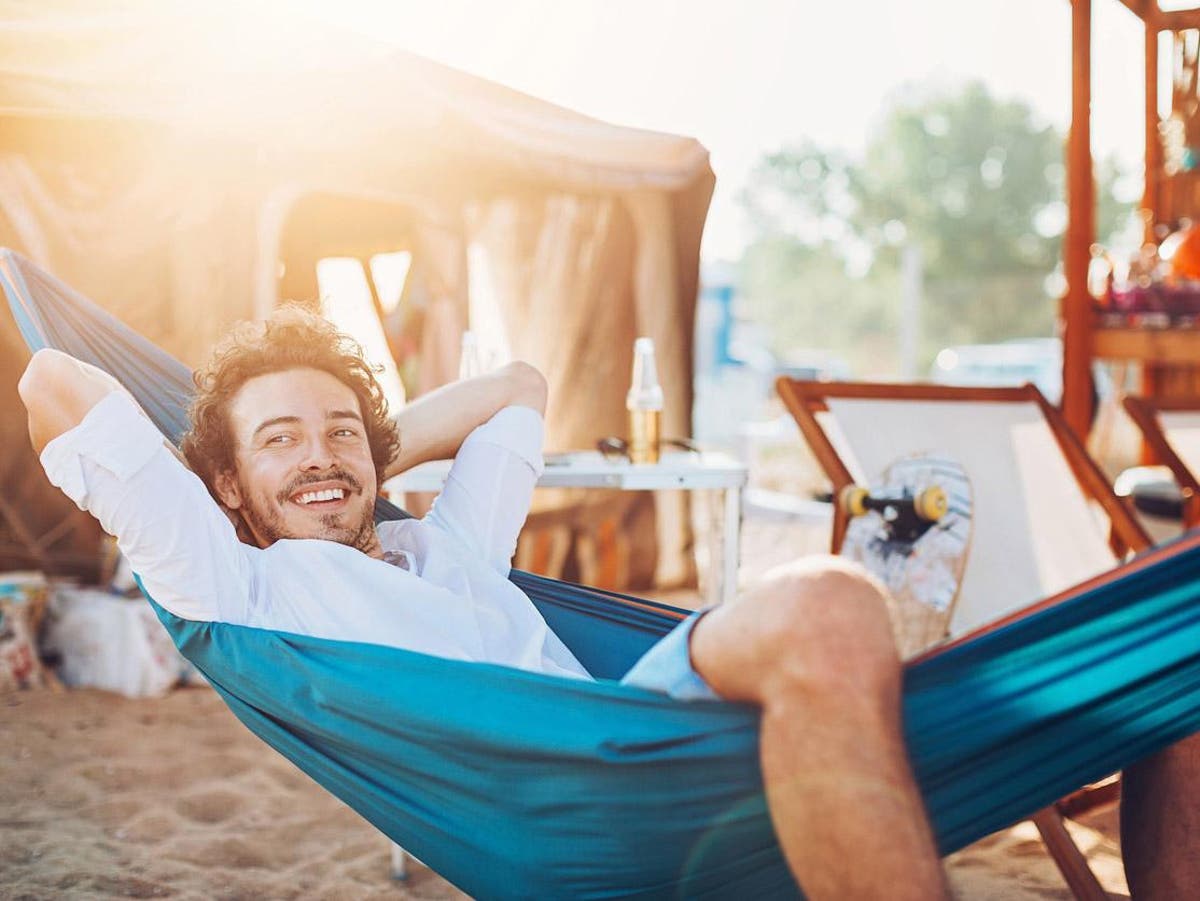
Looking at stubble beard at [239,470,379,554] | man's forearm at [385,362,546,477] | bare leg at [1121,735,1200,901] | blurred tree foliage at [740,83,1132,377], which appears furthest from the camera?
blurred tree foliage at [740,83,1132,377]

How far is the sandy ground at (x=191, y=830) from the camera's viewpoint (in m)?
2.04

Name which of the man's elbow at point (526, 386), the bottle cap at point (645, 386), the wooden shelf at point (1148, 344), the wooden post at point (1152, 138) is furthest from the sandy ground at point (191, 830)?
the wooden post at point (1152, 138)

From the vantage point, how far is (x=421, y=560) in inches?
69.9

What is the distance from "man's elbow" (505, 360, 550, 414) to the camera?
204cm

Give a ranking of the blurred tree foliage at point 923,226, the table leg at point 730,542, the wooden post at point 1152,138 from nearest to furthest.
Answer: the table leg at point 730,542, the wooden post at point 1152,138, the blurred tree foliage at point 923,226

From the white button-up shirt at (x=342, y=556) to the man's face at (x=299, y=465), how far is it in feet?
0.18

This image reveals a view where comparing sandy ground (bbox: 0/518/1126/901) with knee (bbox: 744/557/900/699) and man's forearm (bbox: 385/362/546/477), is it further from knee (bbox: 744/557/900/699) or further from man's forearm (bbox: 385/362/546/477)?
knee (bbox: 744/557/900/699)

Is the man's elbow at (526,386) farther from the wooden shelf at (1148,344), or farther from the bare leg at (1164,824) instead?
the wooden shelf at (1148,344)

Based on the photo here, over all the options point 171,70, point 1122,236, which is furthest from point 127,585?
point 1122,236

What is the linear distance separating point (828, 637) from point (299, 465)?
2.98 feet

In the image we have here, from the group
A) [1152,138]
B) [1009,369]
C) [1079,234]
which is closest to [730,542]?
[1079,234]

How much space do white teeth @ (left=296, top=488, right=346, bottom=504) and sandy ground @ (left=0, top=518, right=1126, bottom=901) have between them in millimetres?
813

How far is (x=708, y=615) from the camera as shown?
1.22 m

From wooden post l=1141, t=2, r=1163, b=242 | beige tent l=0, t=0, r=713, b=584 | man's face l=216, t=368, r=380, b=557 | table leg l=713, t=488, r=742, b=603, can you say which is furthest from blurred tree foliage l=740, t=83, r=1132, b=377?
man's face l=216, t=368, r=380, b=557
